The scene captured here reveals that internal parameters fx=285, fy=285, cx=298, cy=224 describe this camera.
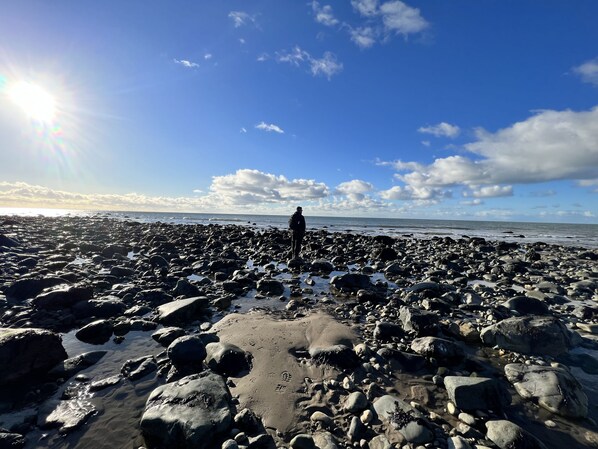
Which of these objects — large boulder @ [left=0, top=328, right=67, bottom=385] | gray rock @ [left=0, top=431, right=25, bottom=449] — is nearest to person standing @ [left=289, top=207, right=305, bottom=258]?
large boulder @ [left=0, top=328, right=67, bottom=385]

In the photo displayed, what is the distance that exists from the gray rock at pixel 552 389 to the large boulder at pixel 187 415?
463 cm

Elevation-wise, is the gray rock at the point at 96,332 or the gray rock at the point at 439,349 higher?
the gray rock at the point at 439,349

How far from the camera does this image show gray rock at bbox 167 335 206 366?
5383 millimetres

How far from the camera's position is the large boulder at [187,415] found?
344 centimetres

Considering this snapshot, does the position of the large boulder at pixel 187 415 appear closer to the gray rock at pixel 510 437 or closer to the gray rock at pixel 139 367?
the gray rock at pixel 139 367

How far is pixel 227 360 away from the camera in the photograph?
209 inches

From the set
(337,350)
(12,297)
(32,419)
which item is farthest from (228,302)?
(12,297)

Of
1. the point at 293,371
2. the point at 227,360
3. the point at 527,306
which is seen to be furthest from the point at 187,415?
the point at 527,306

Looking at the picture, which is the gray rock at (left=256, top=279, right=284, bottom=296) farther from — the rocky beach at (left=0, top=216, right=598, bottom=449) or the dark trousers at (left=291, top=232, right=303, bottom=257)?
the dark trousers at (left=291, top=232, right=303, bottom=257)

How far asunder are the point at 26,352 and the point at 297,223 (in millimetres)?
12573

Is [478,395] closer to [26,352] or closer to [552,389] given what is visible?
[552,389]

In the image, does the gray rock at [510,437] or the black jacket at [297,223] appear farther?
the black jacket at [297,223]

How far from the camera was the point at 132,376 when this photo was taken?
16.6 feet

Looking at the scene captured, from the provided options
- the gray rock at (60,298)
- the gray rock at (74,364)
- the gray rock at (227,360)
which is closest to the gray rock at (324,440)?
the gray rock at (227,360)
